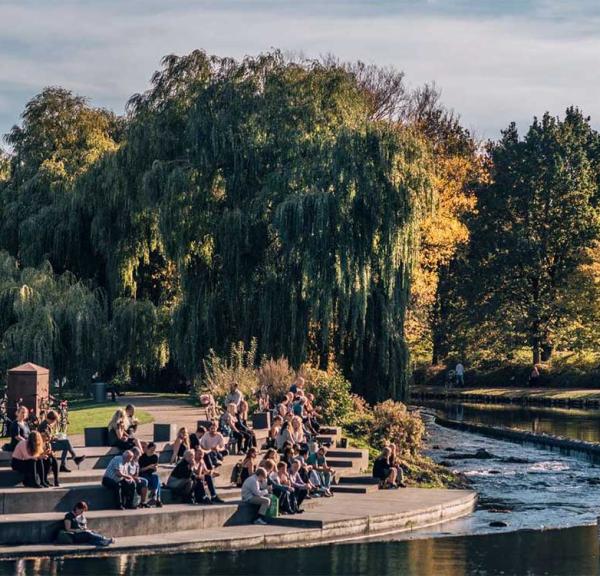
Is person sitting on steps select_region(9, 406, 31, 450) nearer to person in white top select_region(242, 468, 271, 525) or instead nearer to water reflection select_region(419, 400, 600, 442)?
person in white top select_region(242, 468, 271, 525)

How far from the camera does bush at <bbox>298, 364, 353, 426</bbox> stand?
3916cm

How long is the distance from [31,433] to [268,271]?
20481 millimetres

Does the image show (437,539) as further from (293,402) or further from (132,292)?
(132,292)

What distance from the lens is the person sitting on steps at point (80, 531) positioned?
2277 centimetres

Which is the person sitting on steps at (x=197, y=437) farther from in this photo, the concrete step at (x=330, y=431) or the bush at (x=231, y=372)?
the bush at (x=231, y=372)

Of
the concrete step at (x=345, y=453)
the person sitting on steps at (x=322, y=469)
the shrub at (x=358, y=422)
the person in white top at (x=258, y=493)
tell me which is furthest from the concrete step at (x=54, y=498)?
the shrub at (x=358, y=422)

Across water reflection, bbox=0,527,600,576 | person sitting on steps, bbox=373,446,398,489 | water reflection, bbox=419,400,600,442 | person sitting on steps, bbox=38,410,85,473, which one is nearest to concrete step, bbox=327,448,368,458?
person sitting on steps, bbox=373,446,398,489

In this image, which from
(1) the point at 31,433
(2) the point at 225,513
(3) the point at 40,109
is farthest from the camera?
(3) the point at 40,109

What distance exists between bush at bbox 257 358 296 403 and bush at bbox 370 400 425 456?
2850mm

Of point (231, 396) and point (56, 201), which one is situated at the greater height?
point (56, 201)

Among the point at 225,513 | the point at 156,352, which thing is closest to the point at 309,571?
the point at 225,513

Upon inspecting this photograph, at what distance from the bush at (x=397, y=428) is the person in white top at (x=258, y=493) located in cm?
1157

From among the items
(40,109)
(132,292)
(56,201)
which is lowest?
(132,292)

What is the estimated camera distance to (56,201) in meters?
49.8
